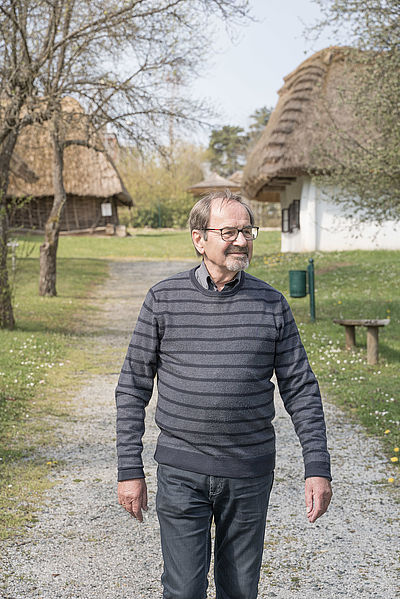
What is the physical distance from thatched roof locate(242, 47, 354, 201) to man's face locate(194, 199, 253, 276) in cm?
1939

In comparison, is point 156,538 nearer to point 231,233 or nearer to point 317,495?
point 317,495

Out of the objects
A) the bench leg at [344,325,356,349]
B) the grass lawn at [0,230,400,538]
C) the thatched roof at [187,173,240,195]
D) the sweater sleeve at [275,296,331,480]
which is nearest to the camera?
the sweater sleeve at [275,296,331,480]

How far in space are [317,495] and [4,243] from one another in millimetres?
9400

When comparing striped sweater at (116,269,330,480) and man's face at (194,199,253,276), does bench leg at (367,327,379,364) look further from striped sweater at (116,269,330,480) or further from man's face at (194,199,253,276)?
man's face at (194,199,253,276)

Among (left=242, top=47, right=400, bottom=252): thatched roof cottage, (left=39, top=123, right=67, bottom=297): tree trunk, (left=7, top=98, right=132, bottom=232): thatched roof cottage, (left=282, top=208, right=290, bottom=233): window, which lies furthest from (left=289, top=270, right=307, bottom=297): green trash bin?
(left=7, top=98, right=132, bottom=232): thatched roof cottage

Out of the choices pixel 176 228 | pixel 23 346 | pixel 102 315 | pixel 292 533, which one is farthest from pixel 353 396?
pixel 176 228

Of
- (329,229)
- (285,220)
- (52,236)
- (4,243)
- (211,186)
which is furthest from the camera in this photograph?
(211,186)

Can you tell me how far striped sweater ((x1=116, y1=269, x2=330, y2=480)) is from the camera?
98.3 inches

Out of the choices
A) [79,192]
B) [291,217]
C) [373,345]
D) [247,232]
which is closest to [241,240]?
[247,232]

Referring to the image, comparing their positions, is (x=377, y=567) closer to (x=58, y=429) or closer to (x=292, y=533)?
(x=292, y=533)

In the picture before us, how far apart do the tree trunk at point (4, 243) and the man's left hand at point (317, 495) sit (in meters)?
9.25

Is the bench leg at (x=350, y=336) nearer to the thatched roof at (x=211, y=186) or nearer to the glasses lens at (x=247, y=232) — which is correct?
the glasses lens at (x=247, y=232)

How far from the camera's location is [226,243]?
8.49 feet

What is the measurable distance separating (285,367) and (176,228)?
46.2m
